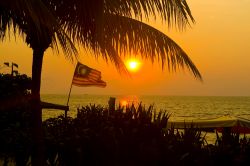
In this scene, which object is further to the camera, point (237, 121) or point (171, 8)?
point (237, 121)

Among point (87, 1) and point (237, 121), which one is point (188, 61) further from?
point (237, 121)

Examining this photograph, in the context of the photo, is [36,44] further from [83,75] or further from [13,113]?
[83,75]

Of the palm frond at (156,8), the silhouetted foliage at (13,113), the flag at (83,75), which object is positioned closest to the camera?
the palm frond at (156,8)

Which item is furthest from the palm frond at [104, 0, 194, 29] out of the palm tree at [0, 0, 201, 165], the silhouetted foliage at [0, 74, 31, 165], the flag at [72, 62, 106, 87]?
the flag at [72, 62, 106, 87]

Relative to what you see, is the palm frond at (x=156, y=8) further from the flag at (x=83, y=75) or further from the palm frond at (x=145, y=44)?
the flag at (x=83, y=75)

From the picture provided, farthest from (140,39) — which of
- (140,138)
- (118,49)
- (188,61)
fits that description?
(140,138)

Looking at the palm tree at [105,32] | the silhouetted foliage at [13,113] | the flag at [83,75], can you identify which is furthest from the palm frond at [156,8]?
the flag at [83,75]

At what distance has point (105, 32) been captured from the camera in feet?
21.8

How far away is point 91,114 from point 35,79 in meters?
2.04

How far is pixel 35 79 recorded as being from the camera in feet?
22.7

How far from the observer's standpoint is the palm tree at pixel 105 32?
597 cm

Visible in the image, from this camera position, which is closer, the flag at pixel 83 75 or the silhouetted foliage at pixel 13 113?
the silhouetted foliage at pixel 13 113

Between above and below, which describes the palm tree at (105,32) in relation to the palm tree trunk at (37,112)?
above

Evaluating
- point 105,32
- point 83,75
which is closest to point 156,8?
point 105,32
